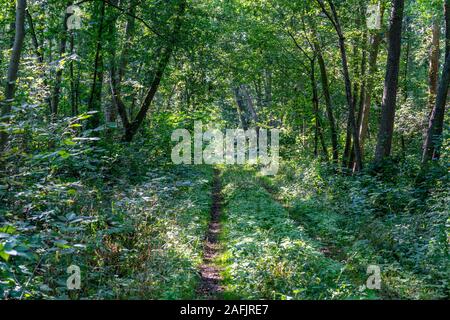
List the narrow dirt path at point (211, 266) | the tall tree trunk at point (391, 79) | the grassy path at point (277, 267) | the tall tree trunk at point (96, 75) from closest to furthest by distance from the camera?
the grassy path at point (277, 267), the narrow dirt path at point (211, 266), the tall tree trunk at point (96, 75), the tall tree trunk at point (391, 79)

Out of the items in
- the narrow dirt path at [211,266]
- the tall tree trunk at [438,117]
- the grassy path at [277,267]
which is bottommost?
the narrow dirt path at [211,266]

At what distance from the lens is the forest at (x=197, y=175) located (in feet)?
18.8

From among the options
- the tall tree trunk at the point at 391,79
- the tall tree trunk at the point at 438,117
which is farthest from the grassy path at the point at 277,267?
the tall tree trunk at the point at 438,117

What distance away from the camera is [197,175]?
1789cm

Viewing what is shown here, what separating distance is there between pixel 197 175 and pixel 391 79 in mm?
8397

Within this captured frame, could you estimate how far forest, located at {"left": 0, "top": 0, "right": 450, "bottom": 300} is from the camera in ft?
18.8

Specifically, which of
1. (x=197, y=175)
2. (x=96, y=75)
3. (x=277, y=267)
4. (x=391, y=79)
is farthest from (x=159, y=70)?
(x=277, y=267)

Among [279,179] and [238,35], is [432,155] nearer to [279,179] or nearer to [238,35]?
[279,179]

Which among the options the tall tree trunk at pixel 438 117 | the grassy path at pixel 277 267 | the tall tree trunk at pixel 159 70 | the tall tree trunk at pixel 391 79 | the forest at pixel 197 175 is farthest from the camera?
the tall tree trunk at pixel 159 70

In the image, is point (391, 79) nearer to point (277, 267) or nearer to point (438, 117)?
point (438, 117)

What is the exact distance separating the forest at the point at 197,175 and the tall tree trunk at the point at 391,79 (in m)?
0.04

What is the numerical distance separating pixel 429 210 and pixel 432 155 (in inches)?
173

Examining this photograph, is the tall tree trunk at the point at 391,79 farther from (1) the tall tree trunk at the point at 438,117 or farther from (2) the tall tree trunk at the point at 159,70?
(2) the tall tree trunk at the point at 159,70
